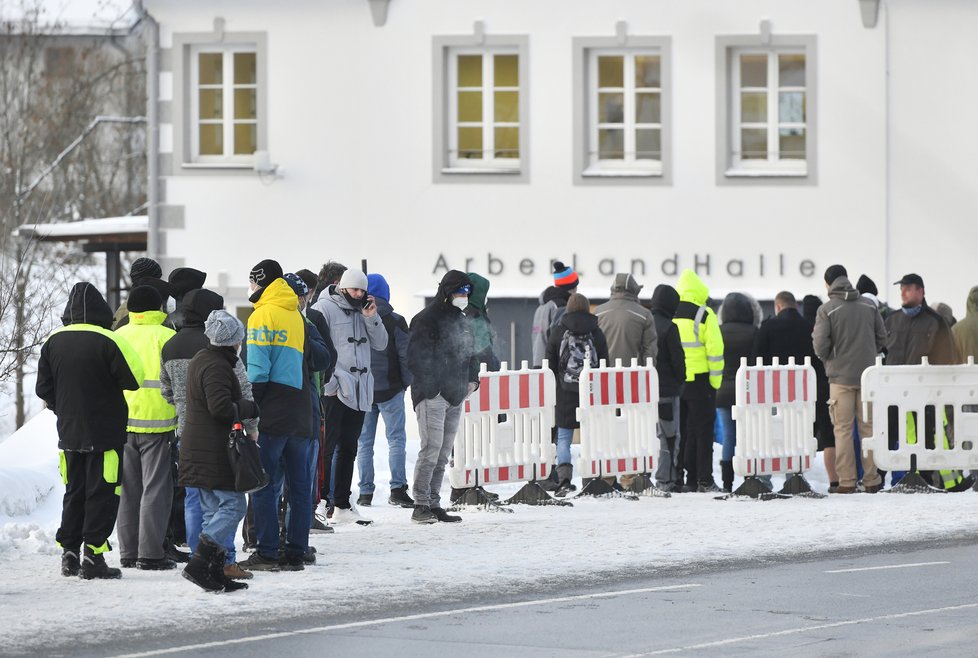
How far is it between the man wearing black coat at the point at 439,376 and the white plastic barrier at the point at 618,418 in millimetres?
2236

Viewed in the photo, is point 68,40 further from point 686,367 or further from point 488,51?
point 686,367

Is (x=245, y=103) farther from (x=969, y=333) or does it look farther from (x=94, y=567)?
(x=94, y=567)

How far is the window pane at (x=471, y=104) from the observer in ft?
82.2

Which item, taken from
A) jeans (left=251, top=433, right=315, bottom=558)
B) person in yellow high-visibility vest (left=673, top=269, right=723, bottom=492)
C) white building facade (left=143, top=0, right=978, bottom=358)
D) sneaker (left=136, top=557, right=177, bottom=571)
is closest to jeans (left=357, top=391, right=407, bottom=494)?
person in yellow high-visibility vest (left=673, top=269, right=723, bottom=492)

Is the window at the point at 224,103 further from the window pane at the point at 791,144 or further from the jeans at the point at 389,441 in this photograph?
the jeans at the point at 389,441

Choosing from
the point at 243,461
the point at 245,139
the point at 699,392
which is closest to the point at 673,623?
the point at 243,461

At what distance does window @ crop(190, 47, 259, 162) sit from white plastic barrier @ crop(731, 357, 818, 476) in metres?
9.41

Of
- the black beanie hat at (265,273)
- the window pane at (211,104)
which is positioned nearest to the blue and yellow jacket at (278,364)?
the black beanie hat at (265,273)

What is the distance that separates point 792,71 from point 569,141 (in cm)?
274

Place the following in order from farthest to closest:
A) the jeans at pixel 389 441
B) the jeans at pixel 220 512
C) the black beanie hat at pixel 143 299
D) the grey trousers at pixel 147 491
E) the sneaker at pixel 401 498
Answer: the sneaker at pixel 401 498 < the jeans at pixel 389 441 < the black beanie hat at pixel 143 299 < the grey trousers at pixel 147 491 < the jeans at pixel 220 512

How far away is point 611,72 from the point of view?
25.0 metres

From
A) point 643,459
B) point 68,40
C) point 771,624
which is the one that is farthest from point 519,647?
point 68,40

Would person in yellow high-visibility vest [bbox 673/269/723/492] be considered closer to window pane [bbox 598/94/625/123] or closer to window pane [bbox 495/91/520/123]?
window pane [bbox 598/94/625/123]

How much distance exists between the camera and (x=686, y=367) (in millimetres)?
18234
